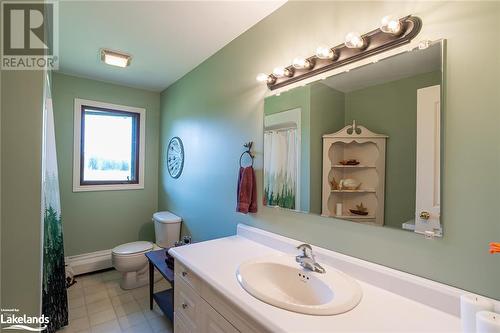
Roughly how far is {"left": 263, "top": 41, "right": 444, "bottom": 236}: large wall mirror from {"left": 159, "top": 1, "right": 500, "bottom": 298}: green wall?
1.9 inches

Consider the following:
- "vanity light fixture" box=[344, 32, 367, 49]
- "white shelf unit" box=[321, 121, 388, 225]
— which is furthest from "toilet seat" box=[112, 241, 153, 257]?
"vanity light fixture" box=[344, 32, 367, 49]

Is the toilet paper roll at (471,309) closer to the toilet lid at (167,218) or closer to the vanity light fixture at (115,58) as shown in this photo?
the toilet lid at (167,218)

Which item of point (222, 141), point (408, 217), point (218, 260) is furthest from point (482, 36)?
point (222, 141)

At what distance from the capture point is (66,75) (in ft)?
9.05

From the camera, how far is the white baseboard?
2.78m

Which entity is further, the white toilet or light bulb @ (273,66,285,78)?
the white toilet

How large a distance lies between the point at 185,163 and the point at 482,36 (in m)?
2.49

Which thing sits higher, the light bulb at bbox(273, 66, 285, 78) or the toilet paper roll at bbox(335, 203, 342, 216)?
the light bulb at bbox(273, 66, 285, 78)

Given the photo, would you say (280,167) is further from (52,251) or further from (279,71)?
(52,251)

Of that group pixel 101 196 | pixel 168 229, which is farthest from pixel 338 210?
pixel 101 196

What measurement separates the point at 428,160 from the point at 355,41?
2.03 ft

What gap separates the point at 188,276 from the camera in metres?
1.33

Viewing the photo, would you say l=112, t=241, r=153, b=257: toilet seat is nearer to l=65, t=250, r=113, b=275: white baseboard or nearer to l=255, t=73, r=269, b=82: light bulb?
l=65, t=250, r=113, b=275: white baseboard

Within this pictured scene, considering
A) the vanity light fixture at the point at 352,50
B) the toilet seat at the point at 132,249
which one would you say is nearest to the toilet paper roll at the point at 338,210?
the vanity light fixture at the point at 352,50
